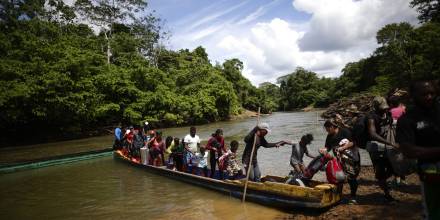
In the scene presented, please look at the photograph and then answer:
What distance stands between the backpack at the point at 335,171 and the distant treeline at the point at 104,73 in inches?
786

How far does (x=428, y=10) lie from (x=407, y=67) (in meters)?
6.95

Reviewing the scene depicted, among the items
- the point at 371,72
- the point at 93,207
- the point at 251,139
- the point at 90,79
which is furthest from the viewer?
the point at 371,72

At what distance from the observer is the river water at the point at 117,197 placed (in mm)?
8602

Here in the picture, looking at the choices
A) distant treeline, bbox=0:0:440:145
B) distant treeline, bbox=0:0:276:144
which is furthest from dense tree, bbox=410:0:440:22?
distant treeline, bbox=0:0:276:144

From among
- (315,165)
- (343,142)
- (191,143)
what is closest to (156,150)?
(191,143)

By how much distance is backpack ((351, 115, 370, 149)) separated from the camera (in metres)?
6.47

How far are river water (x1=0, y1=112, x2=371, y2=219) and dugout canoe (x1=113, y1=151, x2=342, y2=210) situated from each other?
Answer: 186 millimetres

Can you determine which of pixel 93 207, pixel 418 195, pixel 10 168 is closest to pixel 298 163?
pixel 418 195

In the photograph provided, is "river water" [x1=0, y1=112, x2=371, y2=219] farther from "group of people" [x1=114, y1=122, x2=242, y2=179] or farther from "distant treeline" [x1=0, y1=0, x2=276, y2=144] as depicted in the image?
"distant treeline" [x1=0, y1=0, x2=276, y2=144]

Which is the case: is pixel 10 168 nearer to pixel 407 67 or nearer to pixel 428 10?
pixel 407 67

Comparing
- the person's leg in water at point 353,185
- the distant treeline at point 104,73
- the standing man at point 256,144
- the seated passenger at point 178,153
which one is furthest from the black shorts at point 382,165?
the distant treeline at point 104,73

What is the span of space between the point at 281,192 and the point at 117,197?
18.2 feet

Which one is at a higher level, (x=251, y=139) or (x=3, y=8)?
(x=3, y=8)

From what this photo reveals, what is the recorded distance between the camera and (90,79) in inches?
1378
